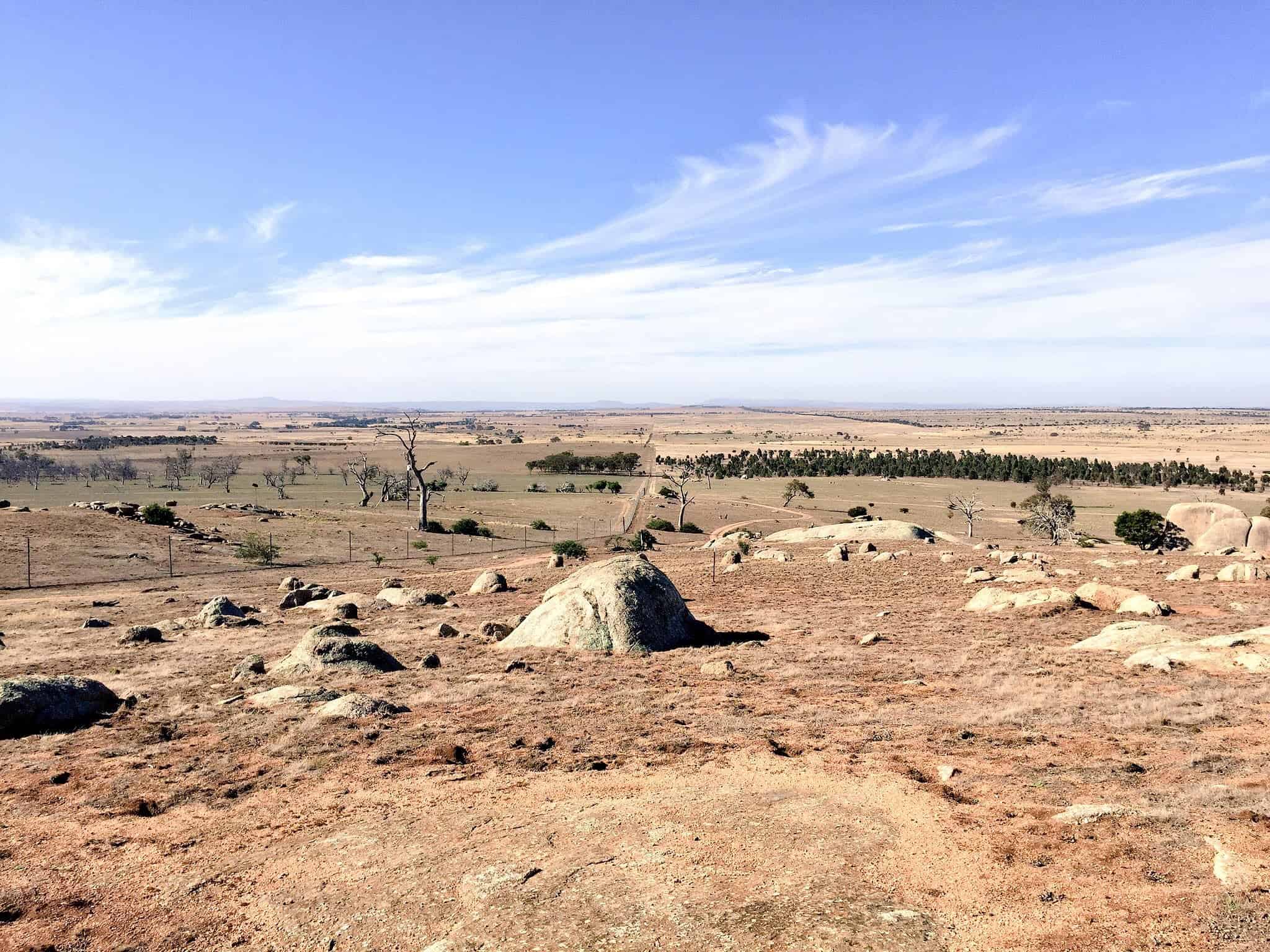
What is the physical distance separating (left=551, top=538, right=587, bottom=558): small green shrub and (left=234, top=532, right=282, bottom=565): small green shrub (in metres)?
18.0

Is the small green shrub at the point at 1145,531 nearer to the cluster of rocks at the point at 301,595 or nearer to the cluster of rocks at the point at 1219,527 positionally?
the cluster of rocks at the point at 1219,527

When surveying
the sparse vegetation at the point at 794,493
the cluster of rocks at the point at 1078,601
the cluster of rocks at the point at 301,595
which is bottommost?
the sparse vegetation at the point at 794,493

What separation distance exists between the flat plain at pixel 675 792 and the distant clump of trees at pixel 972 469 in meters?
104

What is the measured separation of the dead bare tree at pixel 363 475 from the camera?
88688mm

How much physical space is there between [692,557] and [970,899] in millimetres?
39143

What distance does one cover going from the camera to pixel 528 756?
46.5 feet

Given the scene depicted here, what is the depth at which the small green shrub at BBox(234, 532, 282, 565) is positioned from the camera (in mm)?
46750

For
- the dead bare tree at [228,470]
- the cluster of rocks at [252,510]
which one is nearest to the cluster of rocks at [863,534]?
the cluster of rocks at [252,510]

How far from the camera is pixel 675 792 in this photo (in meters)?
12.2

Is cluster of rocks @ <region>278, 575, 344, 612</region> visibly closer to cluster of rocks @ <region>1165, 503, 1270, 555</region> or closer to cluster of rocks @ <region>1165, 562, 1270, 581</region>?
cluster of rocks @ <region>1165, 562, 1270, 581</region>

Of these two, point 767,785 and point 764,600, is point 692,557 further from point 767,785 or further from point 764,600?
point 767,785

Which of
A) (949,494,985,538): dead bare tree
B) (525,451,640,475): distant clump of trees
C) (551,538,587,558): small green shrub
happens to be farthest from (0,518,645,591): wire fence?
(525,451,640,475): distant clump of trees

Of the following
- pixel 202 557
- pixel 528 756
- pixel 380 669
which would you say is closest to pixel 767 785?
pixel 528 756

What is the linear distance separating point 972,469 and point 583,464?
250 feet
